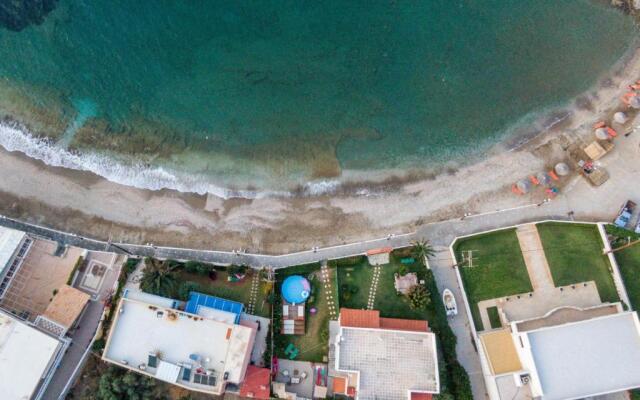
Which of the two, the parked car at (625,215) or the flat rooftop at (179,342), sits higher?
the parked car at (625,215)

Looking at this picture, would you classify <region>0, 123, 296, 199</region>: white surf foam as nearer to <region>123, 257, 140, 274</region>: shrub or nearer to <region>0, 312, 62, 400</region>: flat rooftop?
<region>123, 257, 140, 274</region>: shrub

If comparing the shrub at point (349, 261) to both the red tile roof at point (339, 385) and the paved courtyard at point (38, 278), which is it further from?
the paved courtyard at point (38, 278)

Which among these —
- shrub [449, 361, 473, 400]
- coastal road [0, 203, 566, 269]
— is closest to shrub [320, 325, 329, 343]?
coastal road [0, 203, 566, 269]

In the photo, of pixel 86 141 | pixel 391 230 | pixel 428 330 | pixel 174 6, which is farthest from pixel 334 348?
pixel 174 6

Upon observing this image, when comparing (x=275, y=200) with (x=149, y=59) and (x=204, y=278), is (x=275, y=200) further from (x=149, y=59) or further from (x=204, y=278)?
(x=149, y=59)

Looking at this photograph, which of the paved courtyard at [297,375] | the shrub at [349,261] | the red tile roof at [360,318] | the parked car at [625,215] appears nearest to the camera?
the red tile roof at [360,318]

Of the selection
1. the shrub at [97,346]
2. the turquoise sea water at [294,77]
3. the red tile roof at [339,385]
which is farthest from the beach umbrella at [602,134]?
the shrub at [97,346]
